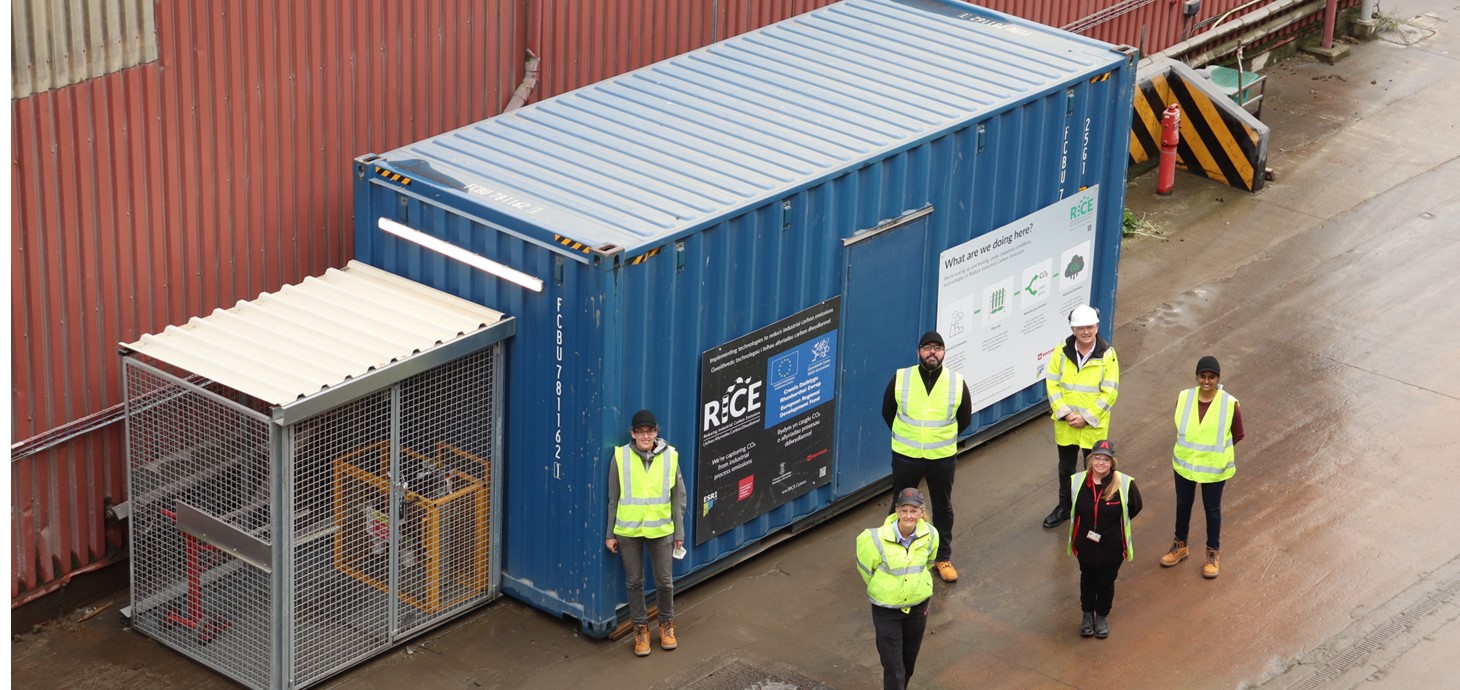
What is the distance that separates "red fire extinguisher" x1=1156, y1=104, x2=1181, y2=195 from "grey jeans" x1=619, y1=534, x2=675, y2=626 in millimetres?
9353

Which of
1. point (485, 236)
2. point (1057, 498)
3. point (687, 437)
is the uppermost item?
point (485, 236)

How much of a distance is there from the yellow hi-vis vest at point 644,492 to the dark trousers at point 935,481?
1763 millimetres

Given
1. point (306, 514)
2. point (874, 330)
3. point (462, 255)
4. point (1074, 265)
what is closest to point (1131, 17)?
point (1074, 265)

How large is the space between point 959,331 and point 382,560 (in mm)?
4687

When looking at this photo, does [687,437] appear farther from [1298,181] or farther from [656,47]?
[1298,181]

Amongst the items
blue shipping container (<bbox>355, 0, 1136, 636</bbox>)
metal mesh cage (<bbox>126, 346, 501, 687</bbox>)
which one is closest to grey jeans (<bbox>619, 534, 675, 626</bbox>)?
blue shipping container (<bbox>355, 0, 1136, 636</bbox>)

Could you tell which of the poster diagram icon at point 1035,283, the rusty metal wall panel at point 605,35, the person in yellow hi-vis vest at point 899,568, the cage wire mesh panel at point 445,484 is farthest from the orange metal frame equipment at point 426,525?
the poster diagram icon at point 1035,283

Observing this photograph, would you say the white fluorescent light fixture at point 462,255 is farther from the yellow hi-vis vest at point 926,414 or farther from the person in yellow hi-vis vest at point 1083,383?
the person in yellow hi-vis vest at point 1083,383

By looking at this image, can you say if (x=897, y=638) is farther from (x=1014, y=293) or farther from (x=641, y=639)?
(x=1014, y=293)

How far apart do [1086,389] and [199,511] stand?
575cm

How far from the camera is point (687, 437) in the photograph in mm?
13336

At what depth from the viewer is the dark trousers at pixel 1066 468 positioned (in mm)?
14570

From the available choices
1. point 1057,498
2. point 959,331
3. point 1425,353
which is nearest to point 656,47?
point 959,331

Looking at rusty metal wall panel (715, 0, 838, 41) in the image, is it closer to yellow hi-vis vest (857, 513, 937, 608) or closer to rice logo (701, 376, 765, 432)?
rice logo (701, 376, 765, 432)
